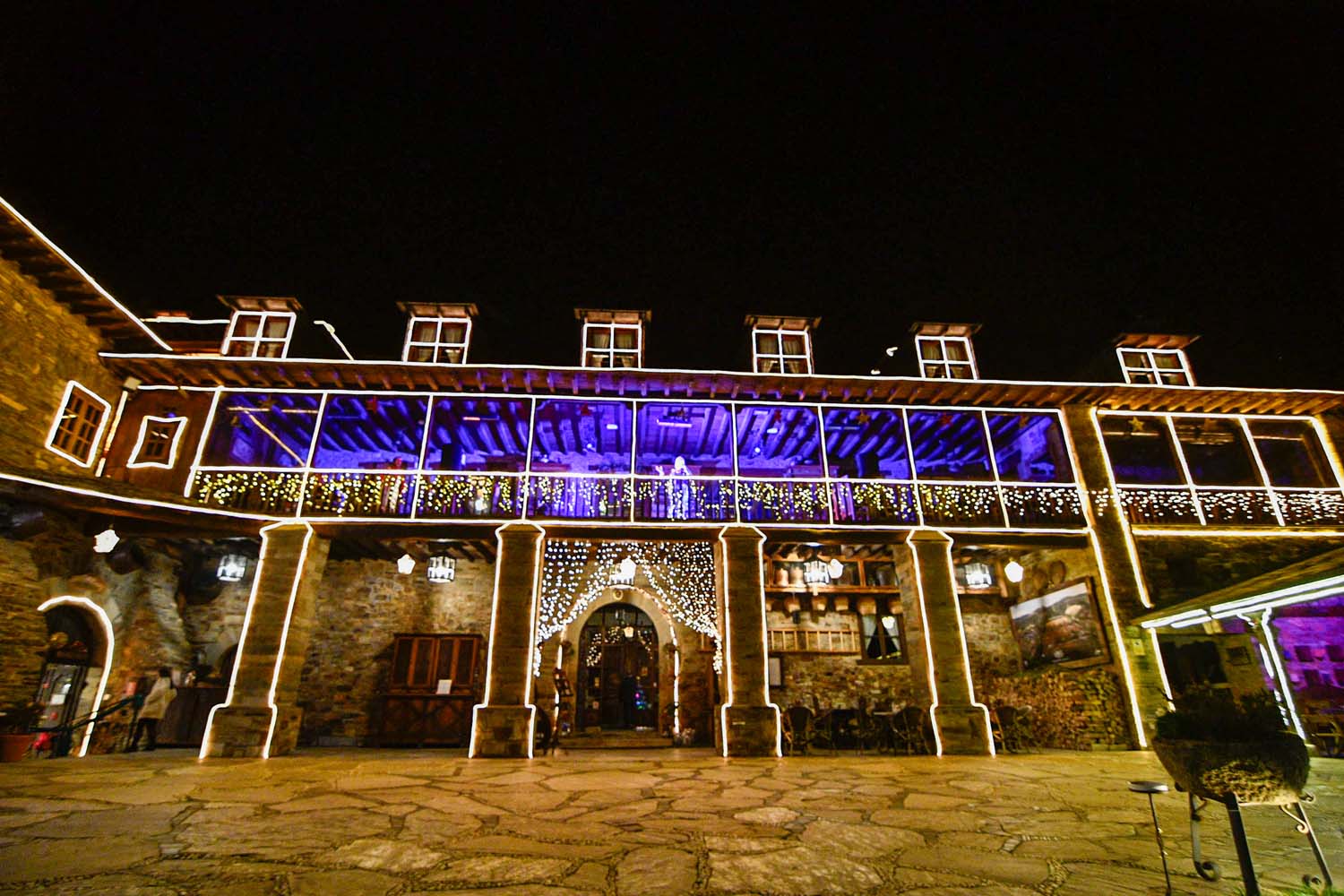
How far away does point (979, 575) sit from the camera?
14.2 m

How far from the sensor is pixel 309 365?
10945 millimetres

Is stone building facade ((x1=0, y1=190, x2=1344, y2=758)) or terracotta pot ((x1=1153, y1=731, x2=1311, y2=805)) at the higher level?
stone building facade ((x1=0, y1=190, x2=1344, y2=758))

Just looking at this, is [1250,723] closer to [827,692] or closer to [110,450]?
[827,692]

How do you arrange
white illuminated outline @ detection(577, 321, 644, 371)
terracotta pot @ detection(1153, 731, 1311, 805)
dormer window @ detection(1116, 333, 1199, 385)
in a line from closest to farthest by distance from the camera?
1. terracotta pot @ detection(1153, 731, 1311, 805)
2. white illuminated outline @ detection(577, 321, 644, 371)
3. dormer window @ detection(1116, 333, 1199, 385)

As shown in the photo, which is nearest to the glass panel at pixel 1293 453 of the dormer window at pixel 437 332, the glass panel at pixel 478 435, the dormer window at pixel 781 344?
the dormer window at pixel 781 344

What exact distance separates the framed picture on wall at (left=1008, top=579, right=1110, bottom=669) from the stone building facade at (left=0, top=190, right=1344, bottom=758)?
72 millimetres

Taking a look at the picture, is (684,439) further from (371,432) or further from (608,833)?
(608,833)

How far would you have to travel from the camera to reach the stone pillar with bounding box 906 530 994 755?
32.6 ft

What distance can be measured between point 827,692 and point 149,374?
50.2 ft

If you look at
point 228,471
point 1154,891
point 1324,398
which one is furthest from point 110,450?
point 1324,398

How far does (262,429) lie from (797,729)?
1264 cm

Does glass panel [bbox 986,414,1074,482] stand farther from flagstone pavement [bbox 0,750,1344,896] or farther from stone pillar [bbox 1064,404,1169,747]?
flagstone pavement [bbox 0,750,1344,896]

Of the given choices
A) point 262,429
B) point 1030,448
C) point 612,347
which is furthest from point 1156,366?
point 262,429

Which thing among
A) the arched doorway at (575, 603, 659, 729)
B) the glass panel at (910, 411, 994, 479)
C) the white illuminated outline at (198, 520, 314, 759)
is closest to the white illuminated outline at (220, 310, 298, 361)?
the white illuminated outline at (198, 520, 314, 759)
